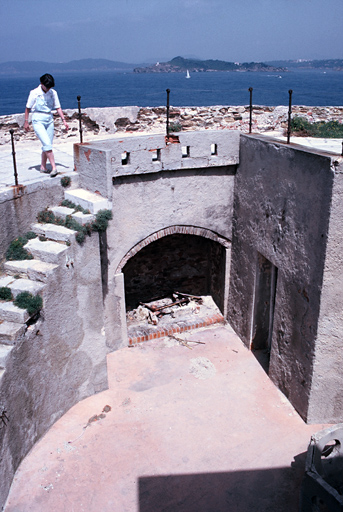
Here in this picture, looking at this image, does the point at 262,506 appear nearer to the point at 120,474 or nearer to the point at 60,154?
the point at 120,474

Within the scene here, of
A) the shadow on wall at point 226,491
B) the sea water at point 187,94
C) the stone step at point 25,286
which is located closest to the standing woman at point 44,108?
the stone step at point 25,286

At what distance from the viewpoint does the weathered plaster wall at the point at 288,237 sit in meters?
6.74

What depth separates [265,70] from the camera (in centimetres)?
19212

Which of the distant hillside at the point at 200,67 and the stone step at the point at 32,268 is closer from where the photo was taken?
the stone step at the point at 32,268

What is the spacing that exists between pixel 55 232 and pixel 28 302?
4.50 feet

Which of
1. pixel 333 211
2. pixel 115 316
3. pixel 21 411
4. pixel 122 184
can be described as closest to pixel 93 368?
pixel 115 316

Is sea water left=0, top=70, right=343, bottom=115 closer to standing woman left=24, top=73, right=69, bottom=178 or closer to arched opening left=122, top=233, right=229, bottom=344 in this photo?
arched opening left=122, top=233, right=229, bottom=344

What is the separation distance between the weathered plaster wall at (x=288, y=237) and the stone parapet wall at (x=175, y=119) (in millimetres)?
3893

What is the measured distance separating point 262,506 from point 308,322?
276 cm

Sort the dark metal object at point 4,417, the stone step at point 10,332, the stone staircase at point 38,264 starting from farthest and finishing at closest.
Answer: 1. the stone staircase at point 38,264
2. the stone step at point 10,332
3. the dark metal object at point 4,417

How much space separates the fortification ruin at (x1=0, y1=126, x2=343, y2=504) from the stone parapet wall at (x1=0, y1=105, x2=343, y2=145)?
134 inches

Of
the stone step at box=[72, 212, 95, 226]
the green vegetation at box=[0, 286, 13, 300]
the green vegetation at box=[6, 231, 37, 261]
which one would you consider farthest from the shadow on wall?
the stone step at box=[72, 212, 95, 226]

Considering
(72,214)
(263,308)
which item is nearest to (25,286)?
(72,214)

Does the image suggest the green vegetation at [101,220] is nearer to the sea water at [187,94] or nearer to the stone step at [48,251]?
the stone step at [48,251]
